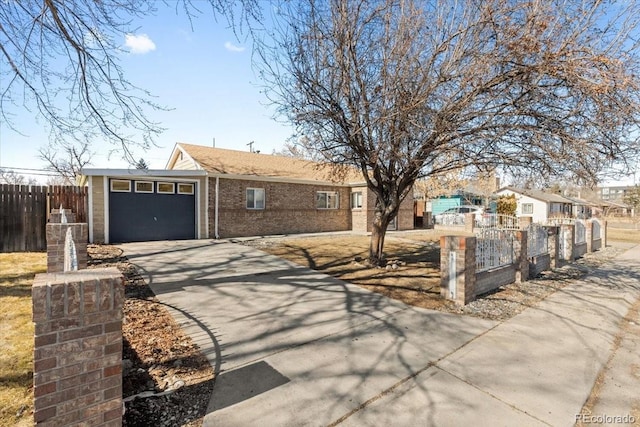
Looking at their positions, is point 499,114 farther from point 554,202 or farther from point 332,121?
point 554,202

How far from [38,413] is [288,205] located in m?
14.7

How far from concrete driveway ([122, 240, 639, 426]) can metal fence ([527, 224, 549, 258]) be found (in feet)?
6.32

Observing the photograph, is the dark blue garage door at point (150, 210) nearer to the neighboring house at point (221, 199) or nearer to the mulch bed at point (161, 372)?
the neighboring house at point (221, 199)

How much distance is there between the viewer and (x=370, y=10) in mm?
6461

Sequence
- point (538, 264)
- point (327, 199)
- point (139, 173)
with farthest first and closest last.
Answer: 1. point (327, 199)
2. point (139, 173)
3. point (538, 264)

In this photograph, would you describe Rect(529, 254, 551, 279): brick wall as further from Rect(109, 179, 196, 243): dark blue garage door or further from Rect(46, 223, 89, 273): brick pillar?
Rect(109, 179, 196, 243): dark blue garage door

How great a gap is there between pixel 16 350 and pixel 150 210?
9777mm

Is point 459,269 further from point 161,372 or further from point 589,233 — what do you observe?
point 589,233

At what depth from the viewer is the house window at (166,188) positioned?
12.5 m

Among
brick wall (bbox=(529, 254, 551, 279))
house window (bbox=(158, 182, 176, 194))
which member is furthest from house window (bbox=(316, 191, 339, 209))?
brick wall (bbox=(529, 254, 551, 279))

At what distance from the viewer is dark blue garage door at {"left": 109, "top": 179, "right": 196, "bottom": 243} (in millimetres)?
11547

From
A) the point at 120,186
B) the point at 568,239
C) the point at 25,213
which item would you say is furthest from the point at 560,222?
the point at 25,213

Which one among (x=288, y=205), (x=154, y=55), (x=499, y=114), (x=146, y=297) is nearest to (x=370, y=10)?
(x=499, y=114)

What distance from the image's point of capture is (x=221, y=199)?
45.4ft
